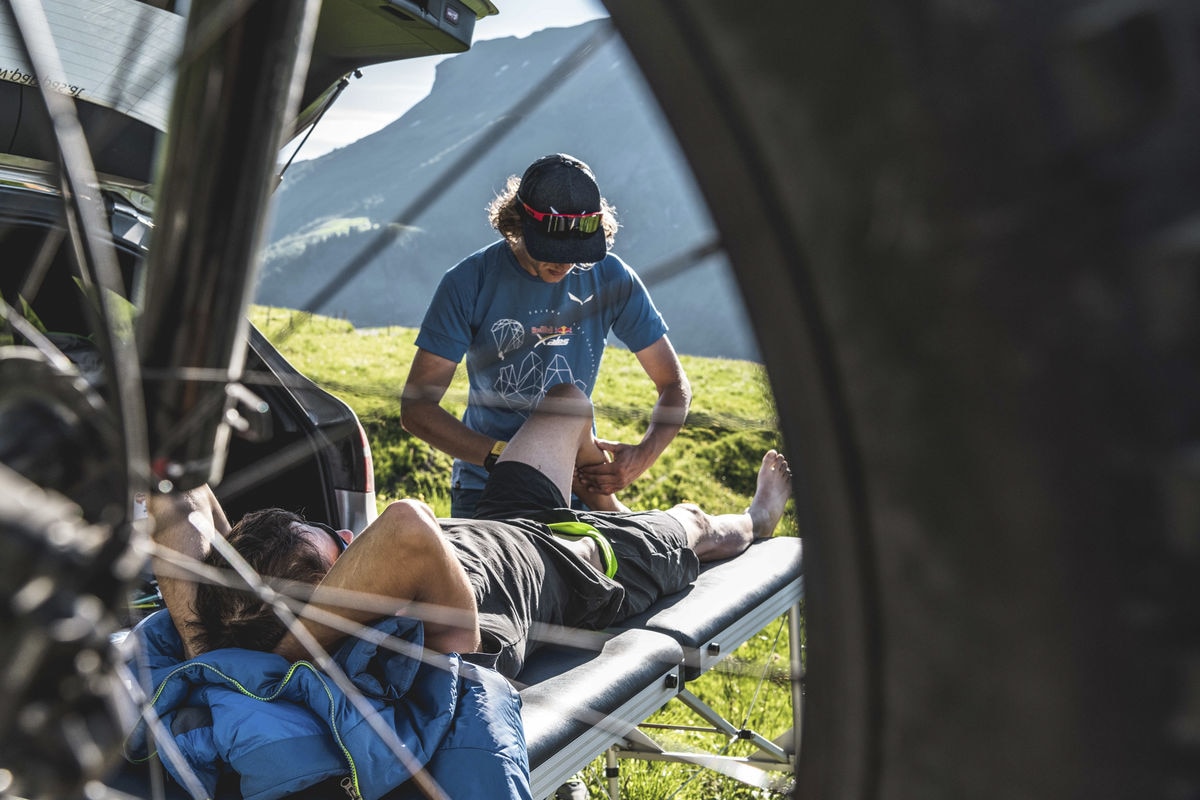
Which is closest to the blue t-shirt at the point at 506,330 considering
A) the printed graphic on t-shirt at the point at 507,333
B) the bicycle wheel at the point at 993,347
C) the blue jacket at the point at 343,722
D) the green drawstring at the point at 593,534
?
the printed graphic on t-shirt at the point at 507,333

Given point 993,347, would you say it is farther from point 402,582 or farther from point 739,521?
point 739,521

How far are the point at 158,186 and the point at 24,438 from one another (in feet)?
0.40

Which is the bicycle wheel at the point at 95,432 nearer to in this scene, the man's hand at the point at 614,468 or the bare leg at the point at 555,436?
the bare leg at the point at 555,436

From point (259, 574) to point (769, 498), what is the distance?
4.90 ft

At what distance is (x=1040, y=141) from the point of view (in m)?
0.26

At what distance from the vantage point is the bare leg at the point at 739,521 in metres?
2.26

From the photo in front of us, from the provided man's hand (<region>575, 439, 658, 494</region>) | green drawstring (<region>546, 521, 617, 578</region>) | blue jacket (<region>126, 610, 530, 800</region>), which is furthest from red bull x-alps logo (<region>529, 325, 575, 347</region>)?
blue jacket (<region>126, 610, 530, 800</region>)

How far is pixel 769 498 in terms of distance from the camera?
2.59 meters

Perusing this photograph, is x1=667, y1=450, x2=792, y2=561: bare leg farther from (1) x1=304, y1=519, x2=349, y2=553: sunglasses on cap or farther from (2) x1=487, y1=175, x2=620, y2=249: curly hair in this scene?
(1) x1=304, y1=519, x2=349, y2=553: sunglasses on cap

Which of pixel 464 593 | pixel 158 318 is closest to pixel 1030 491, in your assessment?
pixel 158 318

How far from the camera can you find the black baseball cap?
2.17 metres

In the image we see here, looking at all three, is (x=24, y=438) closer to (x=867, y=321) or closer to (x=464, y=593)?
(x=867, y=321)

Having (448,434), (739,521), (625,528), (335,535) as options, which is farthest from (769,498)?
(335,535)

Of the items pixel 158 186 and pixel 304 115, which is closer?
pixel 158 186
